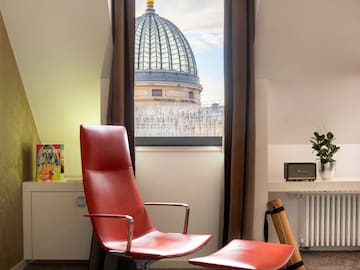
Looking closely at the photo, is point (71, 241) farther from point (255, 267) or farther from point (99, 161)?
point (255, 267)

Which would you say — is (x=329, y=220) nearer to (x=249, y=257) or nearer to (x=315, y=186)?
(x=315, y=186)

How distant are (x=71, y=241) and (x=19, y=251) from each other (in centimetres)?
38

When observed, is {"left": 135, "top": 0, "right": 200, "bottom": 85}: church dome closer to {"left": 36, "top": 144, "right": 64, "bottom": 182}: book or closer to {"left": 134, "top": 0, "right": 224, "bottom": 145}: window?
{"left": 134, "top": 0, "right": 224, "bottom": 145}: window

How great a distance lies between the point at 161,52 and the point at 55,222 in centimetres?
158

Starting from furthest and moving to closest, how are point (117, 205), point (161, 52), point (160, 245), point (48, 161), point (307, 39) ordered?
point (161, 52)
point (48, 161)
point (307, 39)
point (117, 205)
point (160, 245)

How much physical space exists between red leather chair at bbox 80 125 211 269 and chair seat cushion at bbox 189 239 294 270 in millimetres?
196

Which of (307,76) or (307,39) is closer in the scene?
(307,39)

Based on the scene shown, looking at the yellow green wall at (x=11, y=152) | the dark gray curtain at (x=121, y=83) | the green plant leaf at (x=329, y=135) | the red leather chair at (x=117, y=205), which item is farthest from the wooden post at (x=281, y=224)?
the yellow green wall at (x=11, y=152)

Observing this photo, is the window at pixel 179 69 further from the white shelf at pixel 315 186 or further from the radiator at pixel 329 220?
the radiator at pixel 329 220

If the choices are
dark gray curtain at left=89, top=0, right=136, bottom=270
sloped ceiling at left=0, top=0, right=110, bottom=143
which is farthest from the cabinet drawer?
sloped ceiling at left=0, top=0, right=110, bottom=143

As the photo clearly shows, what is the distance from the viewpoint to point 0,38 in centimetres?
322

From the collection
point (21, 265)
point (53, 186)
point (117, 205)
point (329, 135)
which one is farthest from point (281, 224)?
point (21, 265)

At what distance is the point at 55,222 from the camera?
11.7 feet

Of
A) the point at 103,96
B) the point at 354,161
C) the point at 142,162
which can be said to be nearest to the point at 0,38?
the point at 103,96
